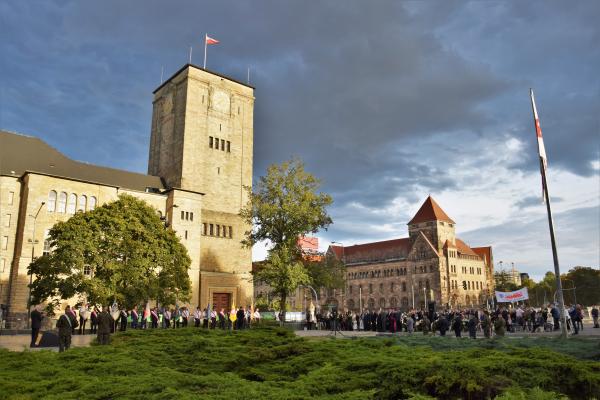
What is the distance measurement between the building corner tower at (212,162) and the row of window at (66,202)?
9091 millimetres

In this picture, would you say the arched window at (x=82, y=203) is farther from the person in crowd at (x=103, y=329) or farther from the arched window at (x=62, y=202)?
the person in crowd at (x=103, y=329)

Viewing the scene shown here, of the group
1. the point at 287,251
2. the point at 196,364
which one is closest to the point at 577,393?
the point at 196,364

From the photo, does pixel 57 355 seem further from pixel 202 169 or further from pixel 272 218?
pixel 202 169

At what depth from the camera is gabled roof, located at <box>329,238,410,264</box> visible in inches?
5084

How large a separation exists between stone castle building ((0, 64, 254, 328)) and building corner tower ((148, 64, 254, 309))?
122mm

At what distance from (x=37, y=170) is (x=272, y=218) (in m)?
25.3

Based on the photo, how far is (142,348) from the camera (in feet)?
46.8

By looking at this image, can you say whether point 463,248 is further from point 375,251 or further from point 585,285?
point 585,285

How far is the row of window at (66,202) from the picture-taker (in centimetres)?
4659

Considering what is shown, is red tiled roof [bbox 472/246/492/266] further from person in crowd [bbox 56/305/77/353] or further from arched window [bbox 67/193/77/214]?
person in crowd [bbox 56/305/77/353]

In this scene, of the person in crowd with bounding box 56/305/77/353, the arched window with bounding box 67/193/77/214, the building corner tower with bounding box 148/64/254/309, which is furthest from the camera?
the building corner tower with bounding box 148/64/254/309

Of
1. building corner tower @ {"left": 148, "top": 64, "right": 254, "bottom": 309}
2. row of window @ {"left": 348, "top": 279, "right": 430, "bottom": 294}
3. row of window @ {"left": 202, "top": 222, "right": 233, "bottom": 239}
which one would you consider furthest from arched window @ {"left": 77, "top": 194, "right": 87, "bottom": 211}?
row of window @ {"left": 348, "top": 279, "right": 430, "bottom": 294}

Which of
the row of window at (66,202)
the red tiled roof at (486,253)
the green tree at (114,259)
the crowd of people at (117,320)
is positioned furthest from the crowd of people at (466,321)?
the red tiled roof at (486,253)

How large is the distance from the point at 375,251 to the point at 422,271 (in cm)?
2066
